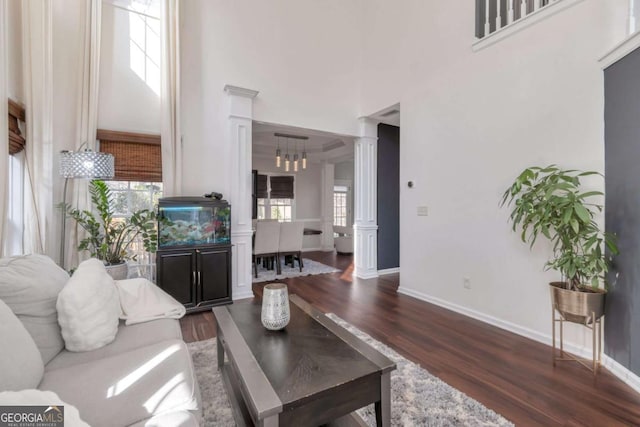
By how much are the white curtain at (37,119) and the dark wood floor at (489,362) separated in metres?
1.59

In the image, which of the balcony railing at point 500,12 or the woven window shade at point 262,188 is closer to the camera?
the balcony railing at point 500,12

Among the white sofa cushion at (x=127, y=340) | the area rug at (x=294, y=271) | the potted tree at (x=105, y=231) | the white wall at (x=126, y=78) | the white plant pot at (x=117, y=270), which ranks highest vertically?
the white wall at (x=126, y=78)

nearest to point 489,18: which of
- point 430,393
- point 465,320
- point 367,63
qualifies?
point 367,63

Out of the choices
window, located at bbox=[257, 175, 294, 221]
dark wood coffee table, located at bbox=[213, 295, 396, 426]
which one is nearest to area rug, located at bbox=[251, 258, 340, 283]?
window, located at bbox=[257, 175, 294, 221]

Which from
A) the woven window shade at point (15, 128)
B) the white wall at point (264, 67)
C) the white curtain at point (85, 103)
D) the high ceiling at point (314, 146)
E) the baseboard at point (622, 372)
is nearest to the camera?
the baseboard at point (622, 372)

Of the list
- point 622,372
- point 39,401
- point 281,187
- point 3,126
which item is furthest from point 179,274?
point 281,187

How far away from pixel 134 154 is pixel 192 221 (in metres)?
1.07

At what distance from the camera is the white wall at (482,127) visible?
2.43m

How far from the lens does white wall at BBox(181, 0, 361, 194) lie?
12.2 ft

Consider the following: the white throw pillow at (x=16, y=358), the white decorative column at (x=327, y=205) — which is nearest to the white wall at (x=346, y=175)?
the white decorative column at (x=327, y=205)

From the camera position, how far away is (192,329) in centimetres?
290

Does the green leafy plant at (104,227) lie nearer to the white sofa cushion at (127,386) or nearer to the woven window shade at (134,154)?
the woven window shade at (134,154)

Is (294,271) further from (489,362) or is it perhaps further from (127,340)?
(127,340)

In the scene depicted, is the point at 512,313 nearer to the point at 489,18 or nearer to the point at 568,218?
the point at 568,218
